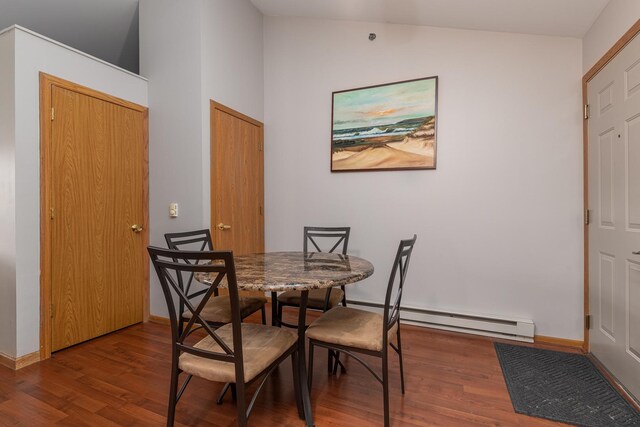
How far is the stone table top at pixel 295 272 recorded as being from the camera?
1423 millimetres

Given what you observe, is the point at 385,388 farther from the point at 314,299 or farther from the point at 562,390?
the point at 562,390

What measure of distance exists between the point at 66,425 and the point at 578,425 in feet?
8.47

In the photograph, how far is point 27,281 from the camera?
2.21m

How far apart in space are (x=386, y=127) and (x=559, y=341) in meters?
2.29

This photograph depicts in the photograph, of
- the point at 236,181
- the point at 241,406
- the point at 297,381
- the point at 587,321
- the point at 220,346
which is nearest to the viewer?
the point at 241,406

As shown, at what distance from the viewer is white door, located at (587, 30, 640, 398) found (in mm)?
1824

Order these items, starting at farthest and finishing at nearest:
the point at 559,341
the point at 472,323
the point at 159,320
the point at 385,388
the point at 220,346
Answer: the point at 159,320, the point at 472,323, the point at 559,341, the point at 385,388, the point at 220,346

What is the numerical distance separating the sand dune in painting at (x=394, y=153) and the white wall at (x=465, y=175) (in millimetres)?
91

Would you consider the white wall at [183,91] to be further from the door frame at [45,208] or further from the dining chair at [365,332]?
the dining chair at [365,332]

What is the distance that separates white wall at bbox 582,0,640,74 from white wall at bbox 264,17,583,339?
0.40 ft

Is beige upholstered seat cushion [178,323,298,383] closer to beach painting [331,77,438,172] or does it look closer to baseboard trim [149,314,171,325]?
baseboard trim [149,314,171,325]

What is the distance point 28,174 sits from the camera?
2213 millimetres

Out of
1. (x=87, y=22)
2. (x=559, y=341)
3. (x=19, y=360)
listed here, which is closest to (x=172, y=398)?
(x=19, y=360)

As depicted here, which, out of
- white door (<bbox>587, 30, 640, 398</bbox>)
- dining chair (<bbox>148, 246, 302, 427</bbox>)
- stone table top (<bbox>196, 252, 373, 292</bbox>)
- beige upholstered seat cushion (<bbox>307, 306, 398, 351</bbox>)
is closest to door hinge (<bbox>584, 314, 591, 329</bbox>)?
white door (<bbox>587, 30, 640, 398</bbox>)
